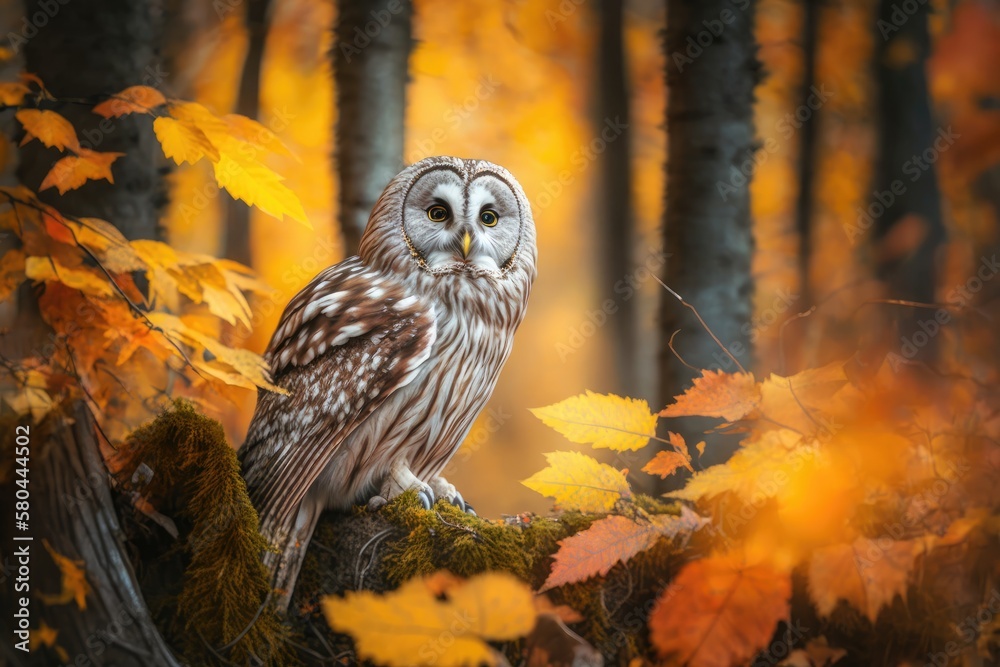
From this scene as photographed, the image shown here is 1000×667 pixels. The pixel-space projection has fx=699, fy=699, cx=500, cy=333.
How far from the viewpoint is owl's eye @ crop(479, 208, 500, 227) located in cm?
145

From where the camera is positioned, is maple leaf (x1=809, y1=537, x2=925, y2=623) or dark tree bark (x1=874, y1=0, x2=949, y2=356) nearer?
maple leaf (x1=809, y1=537, x2=925, y2=623)

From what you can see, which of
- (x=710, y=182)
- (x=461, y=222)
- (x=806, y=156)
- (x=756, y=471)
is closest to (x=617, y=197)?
(x=710, y=182)

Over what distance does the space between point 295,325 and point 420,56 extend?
0.78 meters

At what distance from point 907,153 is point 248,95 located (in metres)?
1.65

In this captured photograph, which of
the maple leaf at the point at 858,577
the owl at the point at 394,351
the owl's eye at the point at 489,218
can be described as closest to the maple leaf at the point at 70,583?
the owl at the point at 394,351

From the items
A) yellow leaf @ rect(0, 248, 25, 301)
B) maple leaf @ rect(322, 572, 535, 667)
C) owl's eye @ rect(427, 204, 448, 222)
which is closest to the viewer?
maple leaf @ rect(322, 572, 535, 667)

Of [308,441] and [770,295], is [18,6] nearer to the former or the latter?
[308,441]

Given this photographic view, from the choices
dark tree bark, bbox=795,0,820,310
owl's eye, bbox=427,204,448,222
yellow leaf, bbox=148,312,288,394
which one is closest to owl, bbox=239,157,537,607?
owl's eye, bbox=427,204,448,222

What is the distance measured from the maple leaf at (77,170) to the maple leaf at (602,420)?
970 millimetres

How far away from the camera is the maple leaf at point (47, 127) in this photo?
49.9 inches

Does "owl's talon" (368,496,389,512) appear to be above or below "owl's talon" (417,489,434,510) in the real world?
below

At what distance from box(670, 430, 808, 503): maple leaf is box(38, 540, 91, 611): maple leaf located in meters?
1.05

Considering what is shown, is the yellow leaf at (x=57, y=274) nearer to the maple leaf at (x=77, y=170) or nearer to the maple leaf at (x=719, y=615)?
the maple leaf at (x=77, y=170)

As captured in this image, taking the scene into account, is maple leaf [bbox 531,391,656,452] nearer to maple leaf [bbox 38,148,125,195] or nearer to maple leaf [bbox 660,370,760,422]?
maple leaf [bbox 660,370,760,422]
